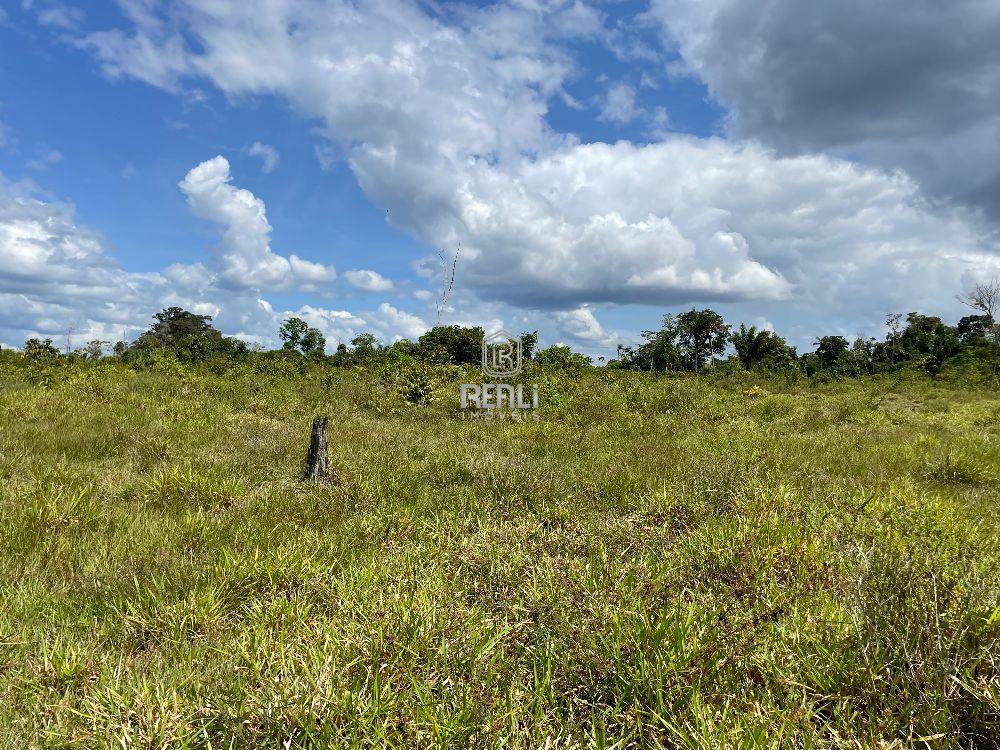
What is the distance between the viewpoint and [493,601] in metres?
3.17

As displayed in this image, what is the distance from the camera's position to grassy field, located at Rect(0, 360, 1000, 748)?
6.66ft

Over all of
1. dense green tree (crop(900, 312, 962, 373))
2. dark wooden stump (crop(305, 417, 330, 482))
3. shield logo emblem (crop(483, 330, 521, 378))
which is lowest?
dark wooden stump (crop(305, 417, 330, 482))

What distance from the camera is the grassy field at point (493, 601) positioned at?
2031mm

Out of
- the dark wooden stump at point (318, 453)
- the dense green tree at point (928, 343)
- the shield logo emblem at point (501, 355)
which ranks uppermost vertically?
the dense green tree at point (928, 343)

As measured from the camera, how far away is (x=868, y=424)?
1170 cm

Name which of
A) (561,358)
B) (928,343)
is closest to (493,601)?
(561,358)

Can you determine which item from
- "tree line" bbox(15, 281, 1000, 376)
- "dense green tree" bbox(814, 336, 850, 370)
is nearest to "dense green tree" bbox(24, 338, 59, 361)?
"tree line" bbox(15, 281, 1000, 376)

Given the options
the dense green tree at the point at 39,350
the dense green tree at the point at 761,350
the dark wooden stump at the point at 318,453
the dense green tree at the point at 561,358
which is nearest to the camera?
the dark wooden stump at the point at 318,453

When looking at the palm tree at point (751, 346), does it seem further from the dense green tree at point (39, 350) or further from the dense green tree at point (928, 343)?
the dense green tree at point (39, 350)

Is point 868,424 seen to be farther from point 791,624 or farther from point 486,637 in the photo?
point 486,637

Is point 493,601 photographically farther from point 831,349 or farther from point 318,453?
point 831,349

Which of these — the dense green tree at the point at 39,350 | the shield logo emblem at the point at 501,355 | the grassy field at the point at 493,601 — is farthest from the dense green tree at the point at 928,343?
the dense green tree at the point at 39,350

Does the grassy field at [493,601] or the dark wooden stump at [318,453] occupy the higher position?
the dark wooden stump at [318,453]

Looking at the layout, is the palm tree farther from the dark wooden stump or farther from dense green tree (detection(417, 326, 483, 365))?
the dark wooden stump
